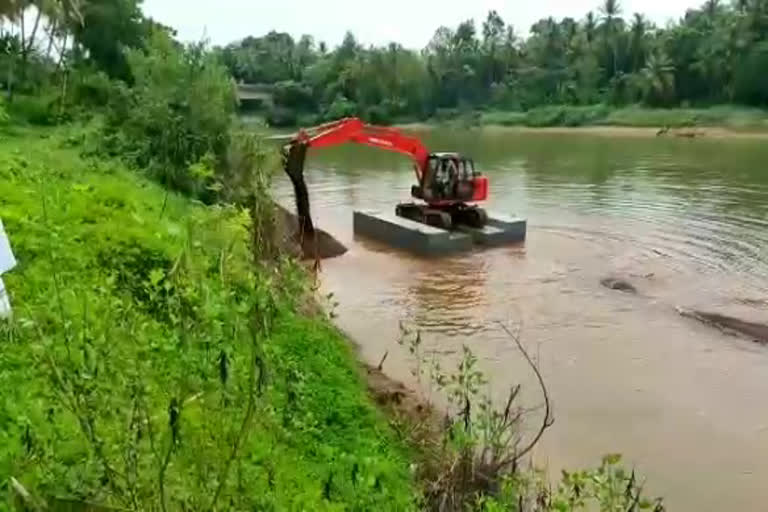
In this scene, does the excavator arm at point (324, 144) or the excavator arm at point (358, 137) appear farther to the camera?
the excavator arm at point (358, 137)

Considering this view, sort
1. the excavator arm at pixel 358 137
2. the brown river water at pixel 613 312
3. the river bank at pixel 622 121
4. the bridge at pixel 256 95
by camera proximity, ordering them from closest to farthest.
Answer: the brown river water at pixel 613 312
the excavator arm at pixel 358 137
the river bank at pixel 622 121
the bridge at pixel 256 95

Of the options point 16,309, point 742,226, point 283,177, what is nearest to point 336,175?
point 283,177

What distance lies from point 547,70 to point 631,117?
1458 centimetres

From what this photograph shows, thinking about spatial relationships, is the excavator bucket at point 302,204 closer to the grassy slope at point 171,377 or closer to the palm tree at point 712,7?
the grassy slope at point 171,377

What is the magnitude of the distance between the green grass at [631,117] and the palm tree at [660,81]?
1182 mm

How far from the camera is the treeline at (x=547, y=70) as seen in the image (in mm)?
58312

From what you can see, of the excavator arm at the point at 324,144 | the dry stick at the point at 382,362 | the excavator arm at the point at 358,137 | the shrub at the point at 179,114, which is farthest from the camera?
the excavator arm at the point at 358,137

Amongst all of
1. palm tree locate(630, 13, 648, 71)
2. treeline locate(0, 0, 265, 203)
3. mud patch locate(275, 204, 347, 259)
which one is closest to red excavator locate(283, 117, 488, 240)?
mud patch locate(275, 204, 347, 259)

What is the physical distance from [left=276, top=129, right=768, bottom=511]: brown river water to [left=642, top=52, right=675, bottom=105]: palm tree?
3360cm

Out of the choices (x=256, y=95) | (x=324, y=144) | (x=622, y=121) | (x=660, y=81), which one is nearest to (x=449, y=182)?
(x=324, y=144)

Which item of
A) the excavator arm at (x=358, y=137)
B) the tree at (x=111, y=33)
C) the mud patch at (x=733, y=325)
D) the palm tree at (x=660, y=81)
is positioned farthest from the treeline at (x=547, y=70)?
the mud patch at (x=733, y=325)

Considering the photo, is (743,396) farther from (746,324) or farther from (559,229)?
(559,229)

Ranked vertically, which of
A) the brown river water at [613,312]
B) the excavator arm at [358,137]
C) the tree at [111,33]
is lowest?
the brown river water at [613,312]

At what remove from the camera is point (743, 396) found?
9.37 metres
